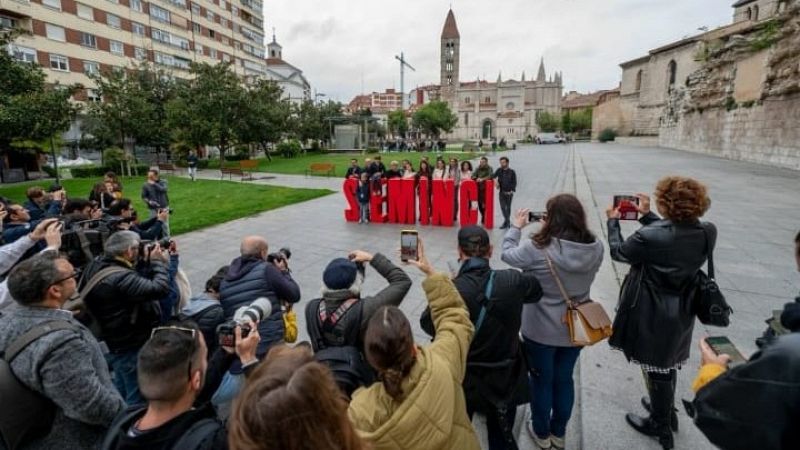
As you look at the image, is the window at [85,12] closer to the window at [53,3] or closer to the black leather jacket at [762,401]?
→ the window at [53,3]

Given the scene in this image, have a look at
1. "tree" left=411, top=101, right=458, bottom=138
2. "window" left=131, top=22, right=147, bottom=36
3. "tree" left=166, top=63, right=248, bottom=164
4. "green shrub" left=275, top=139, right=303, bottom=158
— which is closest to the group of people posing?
"tree" left=166, top=63, right=248, bottom=164

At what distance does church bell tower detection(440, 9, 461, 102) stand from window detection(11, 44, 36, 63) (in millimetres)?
85846

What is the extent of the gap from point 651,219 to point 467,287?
1.79 metres

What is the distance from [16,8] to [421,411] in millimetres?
43957

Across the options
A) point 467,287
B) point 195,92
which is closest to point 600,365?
point 467,287

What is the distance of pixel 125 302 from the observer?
279 centimetres

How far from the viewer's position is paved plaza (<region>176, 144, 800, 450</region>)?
3.21 meters

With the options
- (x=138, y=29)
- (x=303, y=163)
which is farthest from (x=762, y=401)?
(x=138, y=29)

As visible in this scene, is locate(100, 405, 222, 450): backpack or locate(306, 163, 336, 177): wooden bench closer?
locate(100, 405, 222, 450): backpack

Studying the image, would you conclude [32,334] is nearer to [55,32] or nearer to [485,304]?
[485,304]

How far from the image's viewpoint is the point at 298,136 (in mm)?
42719

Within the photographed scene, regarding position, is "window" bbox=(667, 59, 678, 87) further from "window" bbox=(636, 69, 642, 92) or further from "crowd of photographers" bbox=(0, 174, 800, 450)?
"crowd of photographers" bbox=(0, 174, 800, 450)

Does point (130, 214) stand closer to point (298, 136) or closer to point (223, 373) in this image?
point (223, 373)

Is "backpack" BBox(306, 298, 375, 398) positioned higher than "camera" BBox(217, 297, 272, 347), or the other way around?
"camera" BBox(217, 297, 272, 347)
